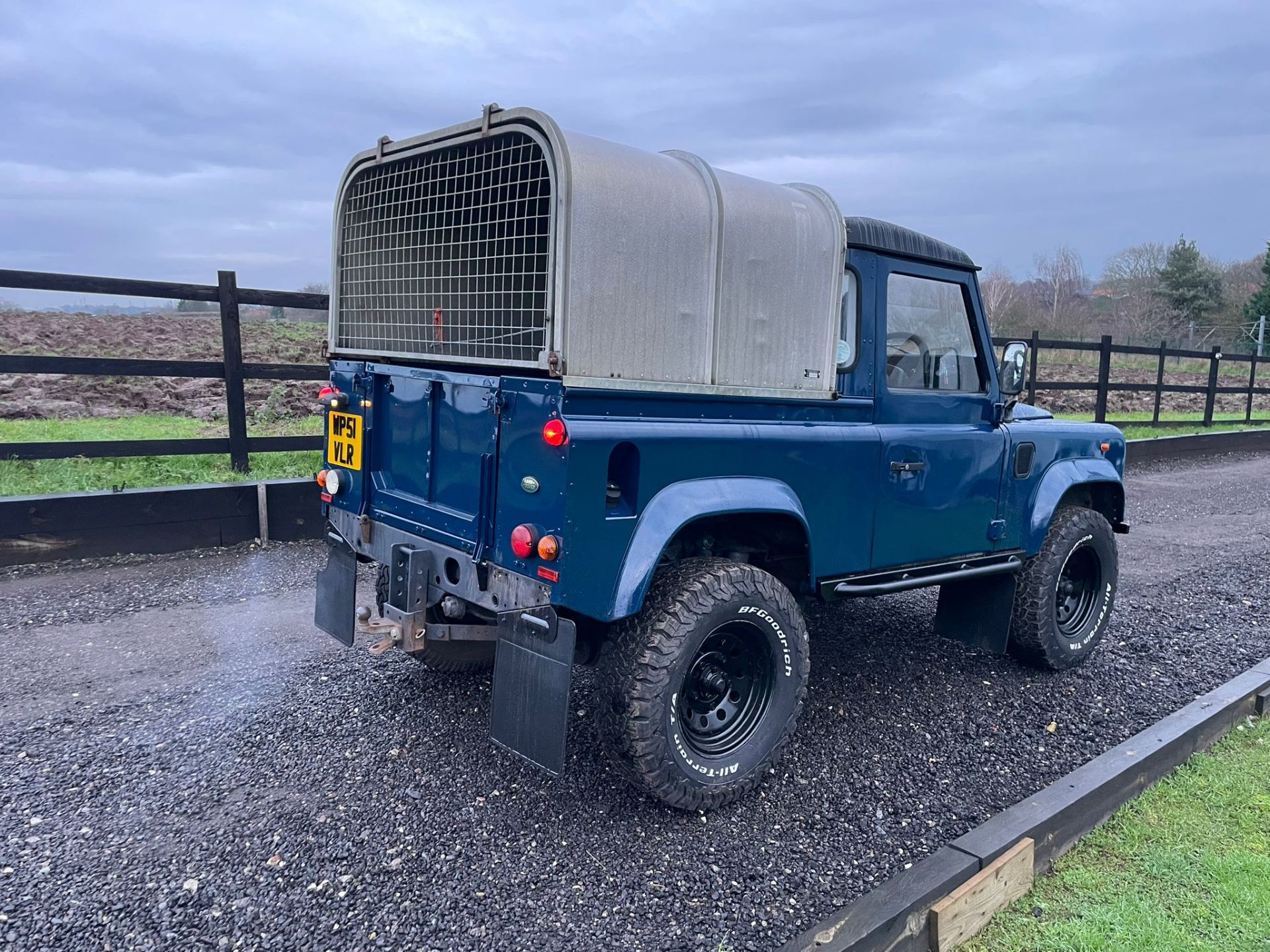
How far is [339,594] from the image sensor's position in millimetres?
3822

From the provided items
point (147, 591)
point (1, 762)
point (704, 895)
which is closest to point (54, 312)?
point (147, 591)

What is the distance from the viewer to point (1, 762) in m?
3.32

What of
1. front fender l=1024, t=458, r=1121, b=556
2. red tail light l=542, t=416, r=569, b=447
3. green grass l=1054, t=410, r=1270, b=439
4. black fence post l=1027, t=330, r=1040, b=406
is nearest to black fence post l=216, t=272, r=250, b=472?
red tail light l=542, t=416, r=569, b=447

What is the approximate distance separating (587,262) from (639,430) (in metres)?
0.56

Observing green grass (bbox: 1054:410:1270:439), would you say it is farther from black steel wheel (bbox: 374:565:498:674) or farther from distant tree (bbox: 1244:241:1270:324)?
distant tree (bbox: 1244:241:1270:324)

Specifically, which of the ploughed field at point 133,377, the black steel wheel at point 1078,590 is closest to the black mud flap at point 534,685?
the black steel wheel at point 1078,590

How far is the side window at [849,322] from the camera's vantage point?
12.3 feet

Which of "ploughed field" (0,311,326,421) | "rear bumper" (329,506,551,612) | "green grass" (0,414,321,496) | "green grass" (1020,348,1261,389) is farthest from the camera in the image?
"green grass" (1020,348,1261,389)

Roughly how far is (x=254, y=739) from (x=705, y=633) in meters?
1.89

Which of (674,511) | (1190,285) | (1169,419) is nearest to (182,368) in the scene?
(674,511)

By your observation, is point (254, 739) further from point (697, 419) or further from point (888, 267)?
point (888, 267)

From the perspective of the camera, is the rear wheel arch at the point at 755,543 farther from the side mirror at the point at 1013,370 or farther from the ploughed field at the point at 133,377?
the ploughed field at the point at 133,377

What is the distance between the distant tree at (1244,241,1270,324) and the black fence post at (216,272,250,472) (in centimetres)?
4325

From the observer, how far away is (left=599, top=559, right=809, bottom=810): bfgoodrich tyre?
298cm
